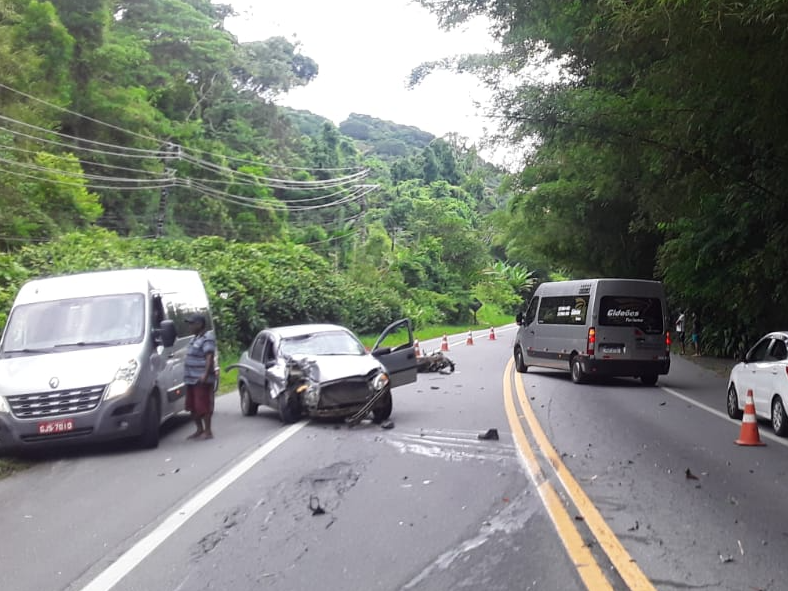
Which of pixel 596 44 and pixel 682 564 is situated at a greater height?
pixel 596 44

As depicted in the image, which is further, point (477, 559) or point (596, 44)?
point (596, 44)

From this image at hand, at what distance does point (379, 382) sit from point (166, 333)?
3.13 meters

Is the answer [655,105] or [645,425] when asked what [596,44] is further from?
[645,425]

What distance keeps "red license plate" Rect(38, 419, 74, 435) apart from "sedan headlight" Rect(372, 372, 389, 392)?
4.27 metres

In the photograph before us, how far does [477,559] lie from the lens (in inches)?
245

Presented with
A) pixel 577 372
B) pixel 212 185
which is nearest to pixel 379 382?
pixel 577 372

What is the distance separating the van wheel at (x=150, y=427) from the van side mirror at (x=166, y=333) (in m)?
0.75

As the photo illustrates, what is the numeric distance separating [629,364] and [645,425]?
6.34m

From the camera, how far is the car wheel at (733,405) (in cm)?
1420

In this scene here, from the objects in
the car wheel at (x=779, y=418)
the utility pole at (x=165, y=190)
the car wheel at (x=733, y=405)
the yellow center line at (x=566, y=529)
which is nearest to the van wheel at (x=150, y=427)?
the yellow center line at (x=566, y=529)

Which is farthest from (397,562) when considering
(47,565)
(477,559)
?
(47,565)

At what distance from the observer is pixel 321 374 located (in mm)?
13008

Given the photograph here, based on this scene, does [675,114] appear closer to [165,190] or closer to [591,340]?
[591,340]

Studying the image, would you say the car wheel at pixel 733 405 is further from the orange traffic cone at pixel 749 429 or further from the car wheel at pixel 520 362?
the car wheel at pixel 520 362
